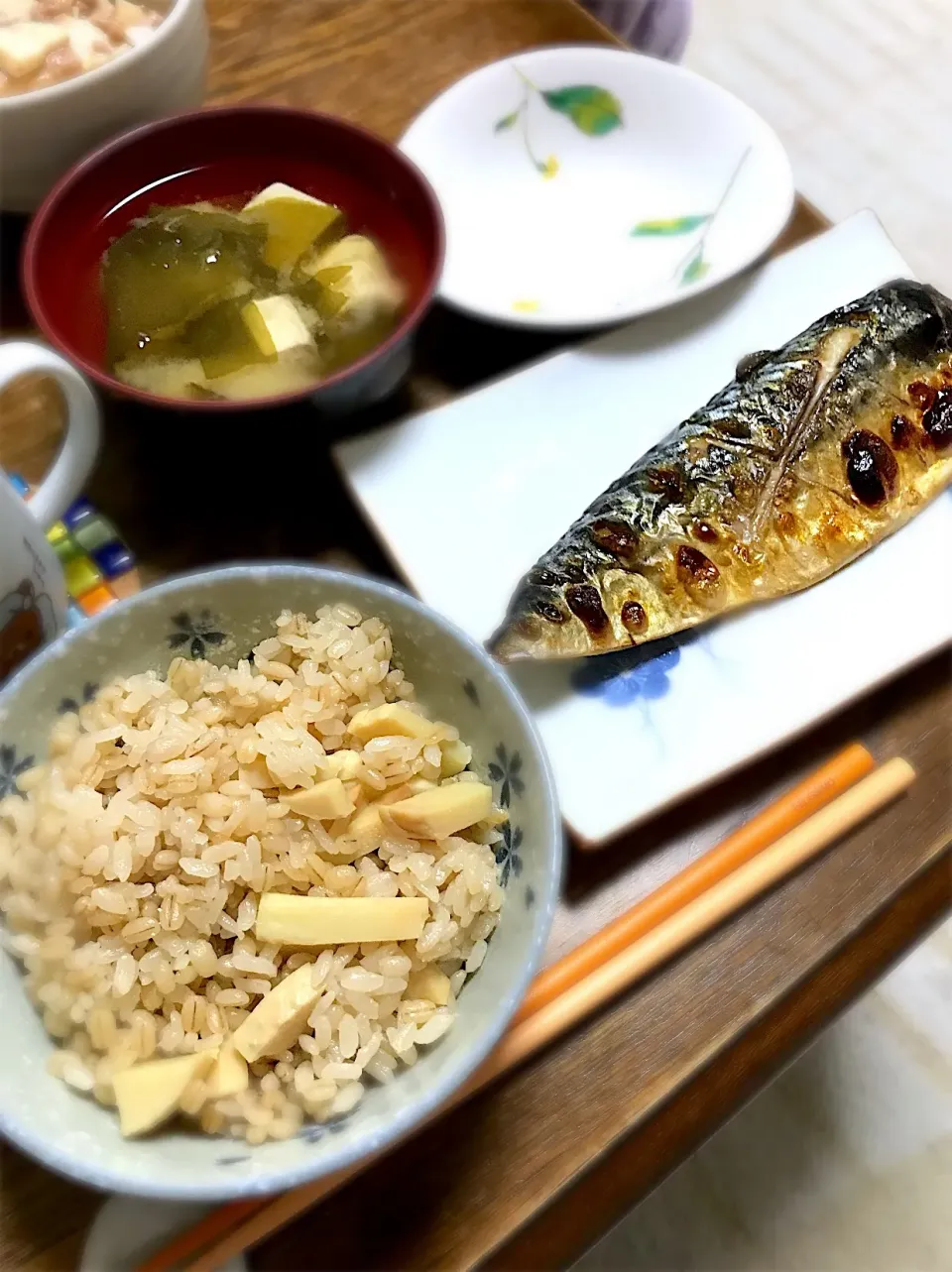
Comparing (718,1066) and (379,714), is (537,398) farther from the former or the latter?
(718,1066)

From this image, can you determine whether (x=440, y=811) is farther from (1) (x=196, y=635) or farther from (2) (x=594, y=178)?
(2) (x=594, y=178)

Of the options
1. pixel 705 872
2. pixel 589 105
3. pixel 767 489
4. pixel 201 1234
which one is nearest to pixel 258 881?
pixel 201 1234

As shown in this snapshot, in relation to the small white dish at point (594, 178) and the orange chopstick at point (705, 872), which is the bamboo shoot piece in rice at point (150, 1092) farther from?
the small white dish at point (594, 178)

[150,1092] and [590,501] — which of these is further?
[590,501]

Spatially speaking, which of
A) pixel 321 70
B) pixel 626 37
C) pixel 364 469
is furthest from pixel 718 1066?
pixel 626 37

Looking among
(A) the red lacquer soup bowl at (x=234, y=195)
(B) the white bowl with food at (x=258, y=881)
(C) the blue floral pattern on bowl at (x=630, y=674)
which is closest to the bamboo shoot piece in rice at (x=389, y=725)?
(B) the white bowl with food at (x=258, y=881)

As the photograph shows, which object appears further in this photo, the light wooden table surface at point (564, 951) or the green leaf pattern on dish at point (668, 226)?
the green leaf pattern on dish at point (668, 226)

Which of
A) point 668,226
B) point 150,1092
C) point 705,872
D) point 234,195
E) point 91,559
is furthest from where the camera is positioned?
point 668,226
